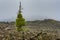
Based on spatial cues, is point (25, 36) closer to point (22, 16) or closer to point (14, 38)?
point (14, 38)

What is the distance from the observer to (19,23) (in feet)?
60.0

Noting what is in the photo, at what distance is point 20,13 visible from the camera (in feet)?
60.5

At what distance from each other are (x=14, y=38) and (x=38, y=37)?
1.16m

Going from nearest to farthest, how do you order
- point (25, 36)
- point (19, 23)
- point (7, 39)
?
point (7, 39)
point (25, 36)
point (19, 23)

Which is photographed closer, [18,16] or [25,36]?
[25,36]

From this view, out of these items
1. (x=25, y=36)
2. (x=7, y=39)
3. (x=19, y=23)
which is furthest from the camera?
(x=19, y=23)

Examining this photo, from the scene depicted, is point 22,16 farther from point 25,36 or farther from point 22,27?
point 25,36

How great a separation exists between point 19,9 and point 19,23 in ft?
3.42

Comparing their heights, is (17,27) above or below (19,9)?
below

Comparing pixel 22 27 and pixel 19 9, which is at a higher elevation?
pixel 19 9

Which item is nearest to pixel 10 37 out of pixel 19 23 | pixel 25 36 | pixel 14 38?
pixel 14 38

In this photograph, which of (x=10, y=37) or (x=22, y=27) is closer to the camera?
(x=10, y=37)

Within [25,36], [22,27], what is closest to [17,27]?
[22,27]

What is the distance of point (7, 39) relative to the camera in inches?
486
